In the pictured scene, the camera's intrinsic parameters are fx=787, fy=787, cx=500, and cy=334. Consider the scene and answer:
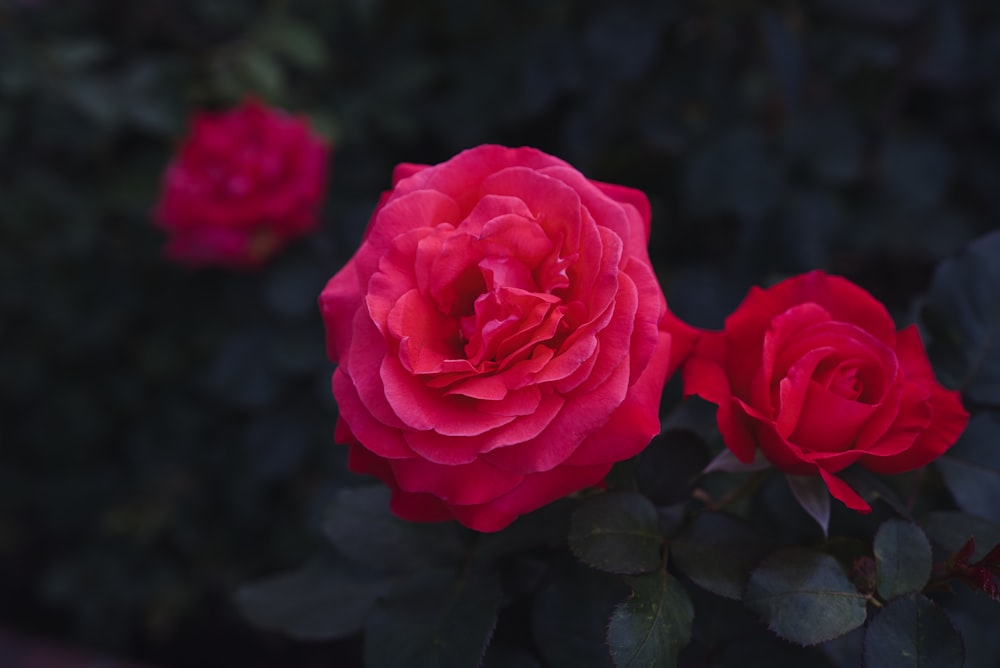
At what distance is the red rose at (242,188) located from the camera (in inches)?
44.7

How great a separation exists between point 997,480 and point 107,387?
149 centimetres

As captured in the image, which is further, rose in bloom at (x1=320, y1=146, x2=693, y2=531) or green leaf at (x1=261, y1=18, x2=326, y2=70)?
green leaf at (x1=261, y1=18, x2=326, y2=70)

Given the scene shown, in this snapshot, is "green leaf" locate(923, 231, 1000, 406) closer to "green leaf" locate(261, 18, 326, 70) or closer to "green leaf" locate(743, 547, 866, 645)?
"green leaf" locate(743, 547, 866, 645)

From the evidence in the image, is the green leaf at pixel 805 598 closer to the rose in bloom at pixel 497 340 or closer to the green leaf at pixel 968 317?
the rose in bloom at pixel 497 340

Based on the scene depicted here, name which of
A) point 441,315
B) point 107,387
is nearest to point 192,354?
point 107,387

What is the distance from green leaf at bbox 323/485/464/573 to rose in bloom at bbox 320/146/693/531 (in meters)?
0.12

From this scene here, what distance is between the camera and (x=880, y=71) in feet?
3.83

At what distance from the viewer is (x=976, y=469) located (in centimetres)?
57

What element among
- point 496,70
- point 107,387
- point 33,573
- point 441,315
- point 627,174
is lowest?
point 33,573

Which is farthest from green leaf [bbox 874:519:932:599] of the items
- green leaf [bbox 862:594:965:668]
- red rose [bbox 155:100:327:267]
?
red rose [bbox 155:100:327:267]

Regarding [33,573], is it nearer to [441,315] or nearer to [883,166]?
[441,315]

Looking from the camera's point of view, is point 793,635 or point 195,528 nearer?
point 793,635

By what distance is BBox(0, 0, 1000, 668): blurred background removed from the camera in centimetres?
123

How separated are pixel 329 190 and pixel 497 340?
1.04 m
